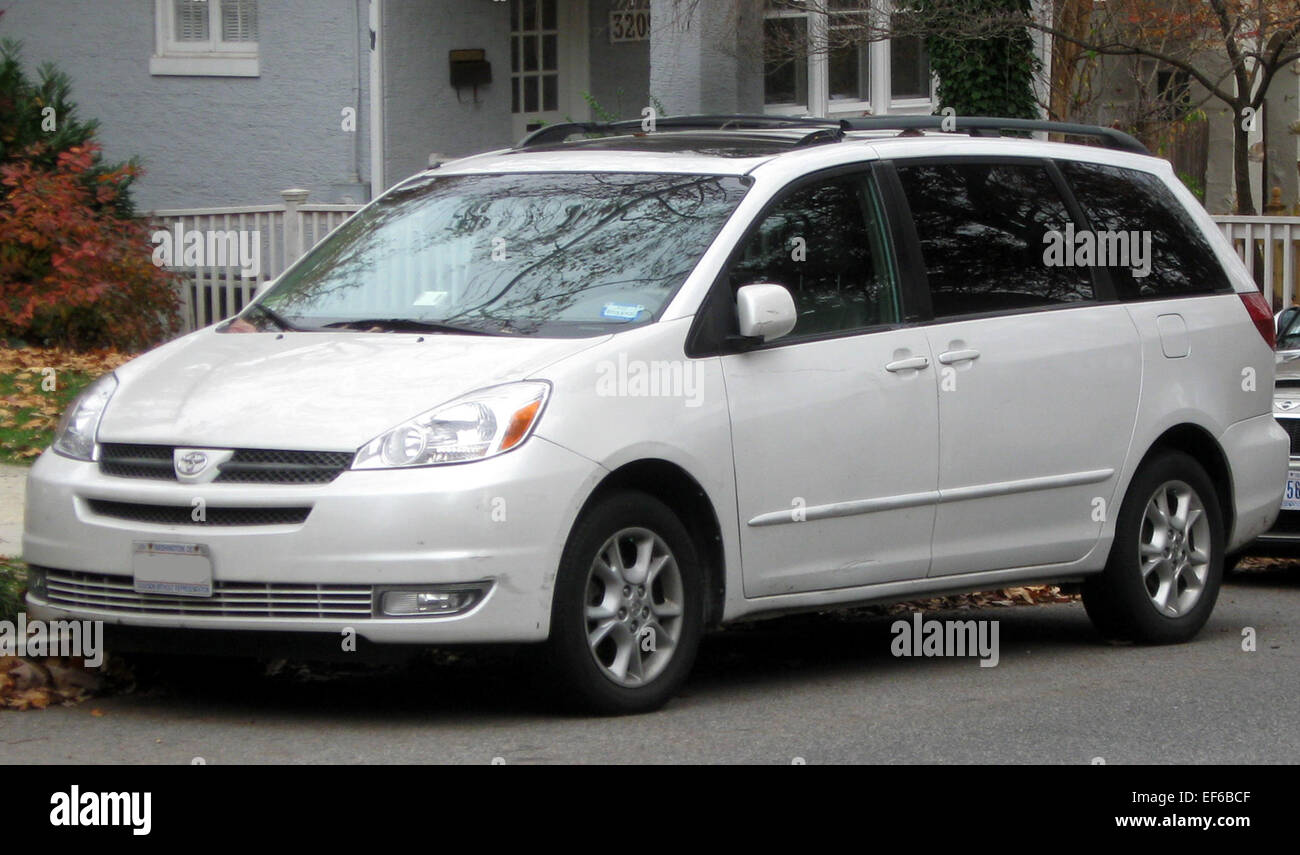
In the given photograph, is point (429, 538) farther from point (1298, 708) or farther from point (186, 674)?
point (1298, 708)

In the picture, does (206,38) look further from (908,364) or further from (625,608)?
(625,608)

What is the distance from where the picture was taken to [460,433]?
5969 millimetres

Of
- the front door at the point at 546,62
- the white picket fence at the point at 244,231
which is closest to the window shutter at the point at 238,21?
the white picket fence at the point at 244,231

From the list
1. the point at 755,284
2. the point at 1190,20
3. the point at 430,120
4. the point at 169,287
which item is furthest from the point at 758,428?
the point at 430,120

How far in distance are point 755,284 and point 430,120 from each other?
12366mm

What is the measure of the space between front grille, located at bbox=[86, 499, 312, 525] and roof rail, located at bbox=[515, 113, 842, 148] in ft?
8.73

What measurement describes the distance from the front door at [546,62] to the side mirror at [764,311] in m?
13.4

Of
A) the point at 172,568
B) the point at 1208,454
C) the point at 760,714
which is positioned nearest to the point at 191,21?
the point at 1208,454

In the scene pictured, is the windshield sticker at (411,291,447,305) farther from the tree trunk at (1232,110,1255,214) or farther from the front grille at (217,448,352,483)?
the tree trunk at (1232,110,1255,214)

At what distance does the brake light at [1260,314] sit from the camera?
8703 mm

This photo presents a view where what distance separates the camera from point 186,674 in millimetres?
7180

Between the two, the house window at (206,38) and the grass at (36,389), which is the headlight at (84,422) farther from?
the house window at (206,38)

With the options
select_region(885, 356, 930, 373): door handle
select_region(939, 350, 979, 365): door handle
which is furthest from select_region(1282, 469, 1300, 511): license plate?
select_region(885, 356, 930, 373): door handle

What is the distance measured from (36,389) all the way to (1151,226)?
719 cm
